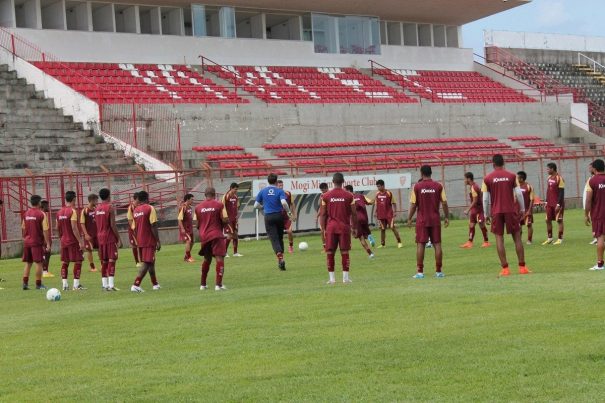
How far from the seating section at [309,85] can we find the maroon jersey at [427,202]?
1220 inches

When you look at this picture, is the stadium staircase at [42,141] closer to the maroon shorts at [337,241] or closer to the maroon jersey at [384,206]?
the maroon jersey at [384,206]

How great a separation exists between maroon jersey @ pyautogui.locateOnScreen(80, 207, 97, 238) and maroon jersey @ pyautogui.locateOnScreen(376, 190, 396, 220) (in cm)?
945

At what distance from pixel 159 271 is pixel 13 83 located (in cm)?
2260

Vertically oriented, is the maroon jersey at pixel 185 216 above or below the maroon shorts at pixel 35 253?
above

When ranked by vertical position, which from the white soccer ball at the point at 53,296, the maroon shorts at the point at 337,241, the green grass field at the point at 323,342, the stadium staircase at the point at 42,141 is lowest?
the white soccer ball at the point at 53,296

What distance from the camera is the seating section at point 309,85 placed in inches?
1982

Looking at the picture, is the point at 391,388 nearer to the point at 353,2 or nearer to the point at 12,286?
the point at 12,286

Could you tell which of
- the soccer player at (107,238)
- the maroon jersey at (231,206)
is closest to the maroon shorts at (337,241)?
the soccer player at (107,238)

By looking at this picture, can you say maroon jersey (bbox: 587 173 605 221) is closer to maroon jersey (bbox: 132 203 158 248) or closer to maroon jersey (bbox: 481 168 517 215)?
A: maroon jersey (bbox: 481 168 517 215)

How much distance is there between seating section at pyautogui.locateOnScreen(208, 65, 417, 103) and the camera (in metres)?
50.3

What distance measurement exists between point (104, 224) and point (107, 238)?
0.88ft

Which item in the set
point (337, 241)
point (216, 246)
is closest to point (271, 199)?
point (216, 246)

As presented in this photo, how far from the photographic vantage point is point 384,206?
95.6 ft

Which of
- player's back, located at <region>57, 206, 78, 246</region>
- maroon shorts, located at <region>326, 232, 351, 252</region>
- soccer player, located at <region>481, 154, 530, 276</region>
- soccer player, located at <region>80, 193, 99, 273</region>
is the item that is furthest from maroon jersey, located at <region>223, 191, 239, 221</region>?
soccer player, located at <region>481, 154, 530, 276</region>
